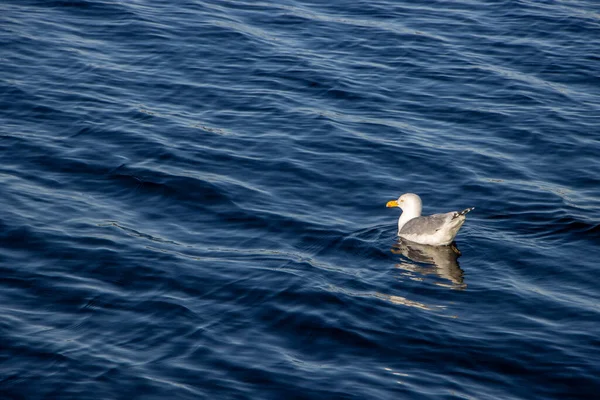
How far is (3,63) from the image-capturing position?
24078mm

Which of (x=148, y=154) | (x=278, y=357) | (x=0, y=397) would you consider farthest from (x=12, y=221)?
(x=278, y=357)

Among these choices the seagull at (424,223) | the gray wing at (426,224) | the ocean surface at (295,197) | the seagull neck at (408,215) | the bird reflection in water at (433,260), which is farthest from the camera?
the seagull neck at (408,215)

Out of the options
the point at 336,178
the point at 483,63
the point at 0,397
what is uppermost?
the point at 483,63

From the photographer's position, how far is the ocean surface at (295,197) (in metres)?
12.5

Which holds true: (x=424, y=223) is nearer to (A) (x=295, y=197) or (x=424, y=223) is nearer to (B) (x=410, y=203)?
(B) (x=410, y=203)

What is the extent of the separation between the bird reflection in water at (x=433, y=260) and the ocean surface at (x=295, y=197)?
2.2 inches

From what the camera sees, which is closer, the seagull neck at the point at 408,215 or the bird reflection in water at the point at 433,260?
the bird reflection in water at the point at 433,260

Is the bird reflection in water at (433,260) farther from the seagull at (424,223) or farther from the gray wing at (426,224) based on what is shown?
the gray wing at (426,224)

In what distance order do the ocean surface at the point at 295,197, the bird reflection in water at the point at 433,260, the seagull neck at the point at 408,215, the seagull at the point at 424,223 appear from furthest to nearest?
the seagull neck at the point at 408,215
the seagull at the point at 424,223
the bird reflection in water at the point at 433,260
the ocean surface at the point at 295,197

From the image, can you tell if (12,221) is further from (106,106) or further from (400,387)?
(400,387)

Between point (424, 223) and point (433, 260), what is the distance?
0.76 meters

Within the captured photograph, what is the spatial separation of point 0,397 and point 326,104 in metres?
13.0

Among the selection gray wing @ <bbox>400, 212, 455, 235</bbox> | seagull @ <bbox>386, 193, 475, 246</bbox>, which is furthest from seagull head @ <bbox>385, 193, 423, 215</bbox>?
gray wing @ <bbox>400, 212, 455, 235</bbox>

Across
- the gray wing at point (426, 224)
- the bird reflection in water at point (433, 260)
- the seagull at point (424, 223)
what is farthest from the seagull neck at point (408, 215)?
the bird reflection in water at point (433, 260)
